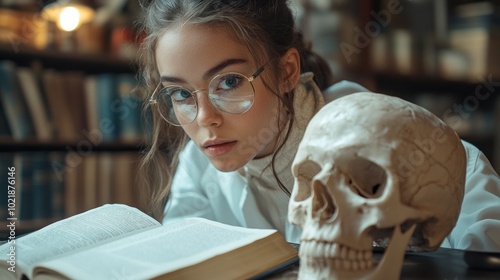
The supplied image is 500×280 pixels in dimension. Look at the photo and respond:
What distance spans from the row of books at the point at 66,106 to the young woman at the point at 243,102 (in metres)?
0.96

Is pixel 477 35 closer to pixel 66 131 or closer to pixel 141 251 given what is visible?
pixel 66 131

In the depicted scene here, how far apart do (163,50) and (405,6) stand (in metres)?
1.98

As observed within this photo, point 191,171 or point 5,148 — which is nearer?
point 191,171

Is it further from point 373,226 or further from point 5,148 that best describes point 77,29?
point 373,226

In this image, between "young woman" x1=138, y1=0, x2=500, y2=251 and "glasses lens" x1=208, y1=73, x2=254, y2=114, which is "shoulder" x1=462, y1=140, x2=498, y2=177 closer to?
"young woman" x1=138, y1=0, x2=500, y2=251

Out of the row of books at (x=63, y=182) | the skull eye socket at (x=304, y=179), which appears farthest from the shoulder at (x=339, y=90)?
the row of books at (x=63, y=182)

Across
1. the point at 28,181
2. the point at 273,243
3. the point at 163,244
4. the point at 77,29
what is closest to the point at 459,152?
the point at 273,243

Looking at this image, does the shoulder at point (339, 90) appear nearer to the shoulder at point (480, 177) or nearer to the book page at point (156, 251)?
the shoulder at point (480, 177)

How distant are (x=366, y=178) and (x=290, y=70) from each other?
1.50ft

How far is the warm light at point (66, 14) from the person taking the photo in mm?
2281

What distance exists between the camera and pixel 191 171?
58.5 inches

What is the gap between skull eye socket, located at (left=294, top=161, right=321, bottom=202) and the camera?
79 cm

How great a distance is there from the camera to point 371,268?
27.2 inches

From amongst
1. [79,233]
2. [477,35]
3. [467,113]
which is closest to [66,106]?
[79,233]
